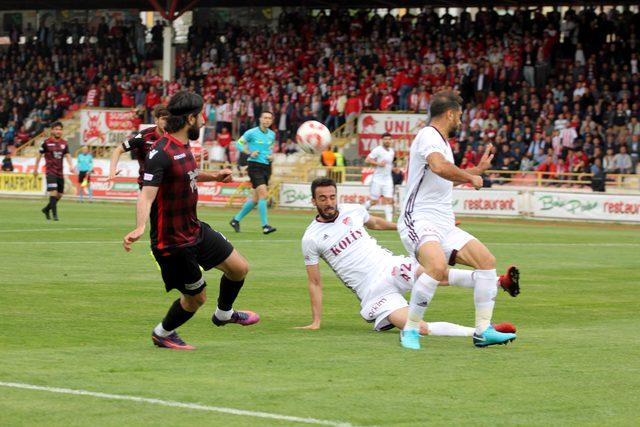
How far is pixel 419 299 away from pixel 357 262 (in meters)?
1.47

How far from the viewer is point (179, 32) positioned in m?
58.8

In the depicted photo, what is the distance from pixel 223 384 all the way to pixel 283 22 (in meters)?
45.6

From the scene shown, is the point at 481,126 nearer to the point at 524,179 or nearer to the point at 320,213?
the point at 524,179

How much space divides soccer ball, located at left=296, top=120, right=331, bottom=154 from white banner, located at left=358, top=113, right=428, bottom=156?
18197 millimetres

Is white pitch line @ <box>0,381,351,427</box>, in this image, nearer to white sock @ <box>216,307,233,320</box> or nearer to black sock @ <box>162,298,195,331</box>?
black sock @ <box>162,298,195,331</box>

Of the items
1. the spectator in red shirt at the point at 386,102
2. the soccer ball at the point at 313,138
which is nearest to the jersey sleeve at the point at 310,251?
the soccer ball at the point at 313,138

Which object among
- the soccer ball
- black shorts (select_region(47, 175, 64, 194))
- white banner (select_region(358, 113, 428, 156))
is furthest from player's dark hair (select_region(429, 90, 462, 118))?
white banner (select_region(358, 113, 428, 156))

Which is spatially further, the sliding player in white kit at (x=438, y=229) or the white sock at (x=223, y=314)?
the white sock at (x=223, y=314)

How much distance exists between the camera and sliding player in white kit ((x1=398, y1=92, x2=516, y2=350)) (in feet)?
32.0

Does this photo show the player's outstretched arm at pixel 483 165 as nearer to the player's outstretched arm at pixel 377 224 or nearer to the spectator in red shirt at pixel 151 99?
the player's outstretched arm at pixel 377 224

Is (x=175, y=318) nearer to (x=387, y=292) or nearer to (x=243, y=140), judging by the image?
(x=387, y=292)

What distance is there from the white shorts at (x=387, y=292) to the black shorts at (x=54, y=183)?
19.1 metres

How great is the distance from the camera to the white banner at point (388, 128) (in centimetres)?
4197

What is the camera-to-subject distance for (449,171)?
968 centimetres
